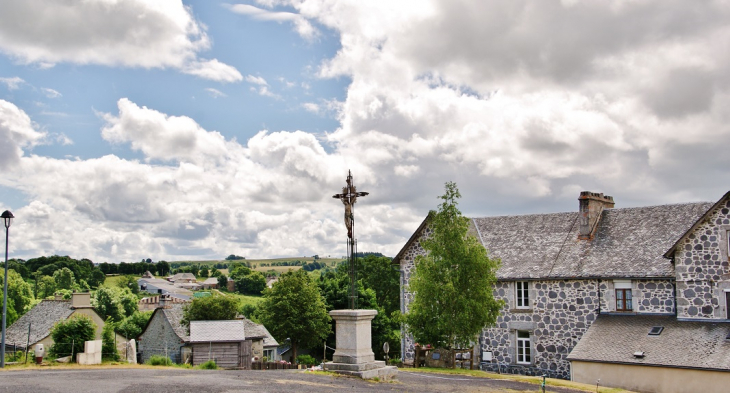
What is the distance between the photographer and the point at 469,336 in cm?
2548

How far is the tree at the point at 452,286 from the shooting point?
24.8 metres

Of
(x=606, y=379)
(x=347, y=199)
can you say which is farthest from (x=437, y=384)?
(x=606, y=379)

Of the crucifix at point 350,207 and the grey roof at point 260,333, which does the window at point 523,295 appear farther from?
the grey roof at point 260,333

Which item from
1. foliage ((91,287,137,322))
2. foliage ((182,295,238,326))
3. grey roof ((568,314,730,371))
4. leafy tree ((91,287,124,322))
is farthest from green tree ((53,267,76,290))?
grey roof ((568,314,730,371))

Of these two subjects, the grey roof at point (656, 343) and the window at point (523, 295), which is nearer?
the grey roof at point (656, 343)

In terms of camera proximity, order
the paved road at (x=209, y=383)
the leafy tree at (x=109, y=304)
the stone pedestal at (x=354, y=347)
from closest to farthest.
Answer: the paved road at (x=209, y=383) → the stone pedestal at (x=354, y=347) → the leafy tree at (x=109, y=304)

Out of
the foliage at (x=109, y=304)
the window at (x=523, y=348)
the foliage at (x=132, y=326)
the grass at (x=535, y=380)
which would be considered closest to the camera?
the grass at (x=535, y=380)

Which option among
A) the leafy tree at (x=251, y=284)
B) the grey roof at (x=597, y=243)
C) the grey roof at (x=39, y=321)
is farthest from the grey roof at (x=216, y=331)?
the leafy tree at (x=251, y=284)

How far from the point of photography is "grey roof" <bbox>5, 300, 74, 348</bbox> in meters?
46.3

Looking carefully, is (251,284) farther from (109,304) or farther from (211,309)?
(211,309)

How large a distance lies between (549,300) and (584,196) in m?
5.97

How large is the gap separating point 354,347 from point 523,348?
14.9 meters

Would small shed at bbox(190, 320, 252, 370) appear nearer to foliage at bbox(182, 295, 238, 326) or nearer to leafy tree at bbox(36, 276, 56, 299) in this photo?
foliage at bbox(182, 295, 238, 326)

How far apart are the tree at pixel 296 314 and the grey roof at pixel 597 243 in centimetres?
2009
